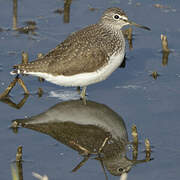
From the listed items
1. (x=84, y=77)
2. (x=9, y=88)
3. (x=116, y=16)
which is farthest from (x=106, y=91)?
(x=9, y=88)

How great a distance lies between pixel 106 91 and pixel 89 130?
1.49 meters

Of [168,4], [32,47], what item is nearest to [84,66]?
[32,47]

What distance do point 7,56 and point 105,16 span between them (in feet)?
7.91

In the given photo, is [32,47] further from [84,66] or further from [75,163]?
[75,163]

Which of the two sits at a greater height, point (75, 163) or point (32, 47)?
point (32, 47)

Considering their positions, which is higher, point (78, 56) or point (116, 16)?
point (116, 16)

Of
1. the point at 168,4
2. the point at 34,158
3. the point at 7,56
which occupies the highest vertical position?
the point at 168,4

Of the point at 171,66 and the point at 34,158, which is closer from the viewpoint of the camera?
the point at 34,158

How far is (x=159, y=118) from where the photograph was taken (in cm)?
916

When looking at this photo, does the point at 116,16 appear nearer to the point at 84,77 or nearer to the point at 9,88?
the point at 84,77

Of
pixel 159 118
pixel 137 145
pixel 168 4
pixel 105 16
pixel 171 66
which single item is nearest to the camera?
pixel 137 145

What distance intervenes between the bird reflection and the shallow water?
0.37 feet

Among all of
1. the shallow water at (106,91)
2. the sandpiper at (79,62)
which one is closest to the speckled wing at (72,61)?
the sandpiper at (79,62)

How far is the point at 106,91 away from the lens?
1021 centimetres
